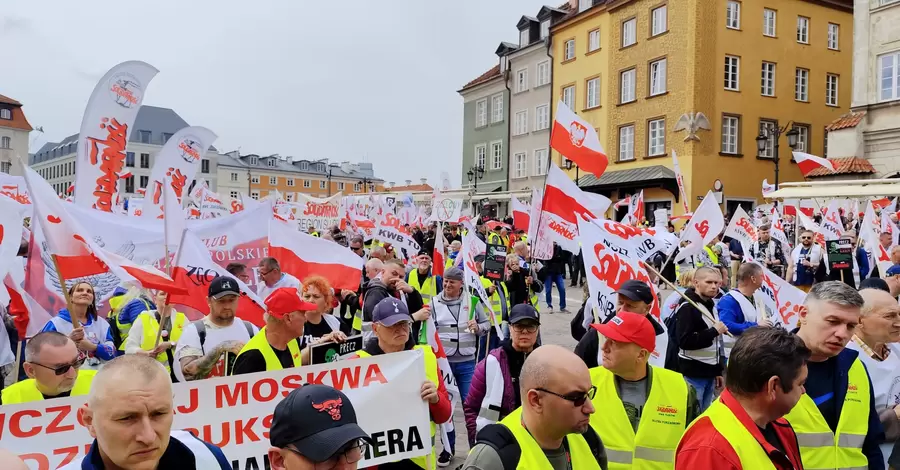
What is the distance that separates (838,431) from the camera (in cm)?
349

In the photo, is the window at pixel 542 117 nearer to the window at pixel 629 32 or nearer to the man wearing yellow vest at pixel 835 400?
the window at pixel 629 32

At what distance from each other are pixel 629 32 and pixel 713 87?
6136 mm

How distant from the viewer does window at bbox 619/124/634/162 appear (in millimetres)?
36578

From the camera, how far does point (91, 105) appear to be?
7.88m

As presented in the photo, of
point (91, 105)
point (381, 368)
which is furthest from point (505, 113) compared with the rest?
point (381, 368)

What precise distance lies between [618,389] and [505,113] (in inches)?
1807

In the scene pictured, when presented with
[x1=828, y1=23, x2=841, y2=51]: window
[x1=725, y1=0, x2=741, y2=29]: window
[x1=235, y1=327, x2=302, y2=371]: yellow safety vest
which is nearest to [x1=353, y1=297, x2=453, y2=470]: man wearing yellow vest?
[x1=235, y1=327, x2=302, y2=371]: yellow safety vest

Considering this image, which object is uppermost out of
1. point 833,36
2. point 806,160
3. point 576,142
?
point 833,36

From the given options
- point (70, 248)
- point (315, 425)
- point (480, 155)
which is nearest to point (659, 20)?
point (480, 155)

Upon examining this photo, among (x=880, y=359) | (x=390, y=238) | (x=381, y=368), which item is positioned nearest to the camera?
(x=880, y=359)

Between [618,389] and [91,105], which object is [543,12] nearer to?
[91,105]

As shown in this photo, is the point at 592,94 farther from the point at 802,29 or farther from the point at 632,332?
the point at 632,332

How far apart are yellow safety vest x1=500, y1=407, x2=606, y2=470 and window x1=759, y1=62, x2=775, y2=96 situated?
35807mm

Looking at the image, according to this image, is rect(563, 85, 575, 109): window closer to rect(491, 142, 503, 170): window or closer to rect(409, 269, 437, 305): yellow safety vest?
rect(491, 142, 503, 170): window
